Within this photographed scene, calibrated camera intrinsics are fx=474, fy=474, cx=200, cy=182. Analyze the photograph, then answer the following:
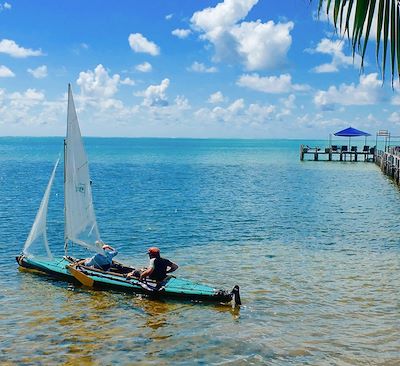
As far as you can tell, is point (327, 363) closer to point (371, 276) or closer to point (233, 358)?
point (233, 358)

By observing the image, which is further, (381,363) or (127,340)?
(127,340)

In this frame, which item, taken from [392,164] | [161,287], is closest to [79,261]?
[161,287]

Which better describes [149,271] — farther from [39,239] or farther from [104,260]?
[39,239]

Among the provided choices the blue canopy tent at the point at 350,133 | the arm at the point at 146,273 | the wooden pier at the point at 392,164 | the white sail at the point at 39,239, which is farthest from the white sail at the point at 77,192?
the blue canopy tent at the point at 350,133

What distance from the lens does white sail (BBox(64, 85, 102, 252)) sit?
2013 centimetres

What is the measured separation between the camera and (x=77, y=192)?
2089 cm

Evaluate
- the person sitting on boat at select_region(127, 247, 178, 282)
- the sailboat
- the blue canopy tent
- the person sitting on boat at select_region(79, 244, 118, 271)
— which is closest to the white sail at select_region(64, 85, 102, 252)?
the sailboat

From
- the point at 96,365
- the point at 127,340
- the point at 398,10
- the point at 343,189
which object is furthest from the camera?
the point at 343,189

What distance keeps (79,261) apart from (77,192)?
3.11 m

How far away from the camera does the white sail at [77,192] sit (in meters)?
20.1

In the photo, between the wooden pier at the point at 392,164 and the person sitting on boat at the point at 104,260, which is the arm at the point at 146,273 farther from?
the wooden pier at the point at 392,164

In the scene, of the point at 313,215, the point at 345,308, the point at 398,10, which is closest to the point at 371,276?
the point at 345,308

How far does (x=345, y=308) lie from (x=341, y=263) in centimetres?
649

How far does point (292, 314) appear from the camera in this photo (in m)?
17.0
